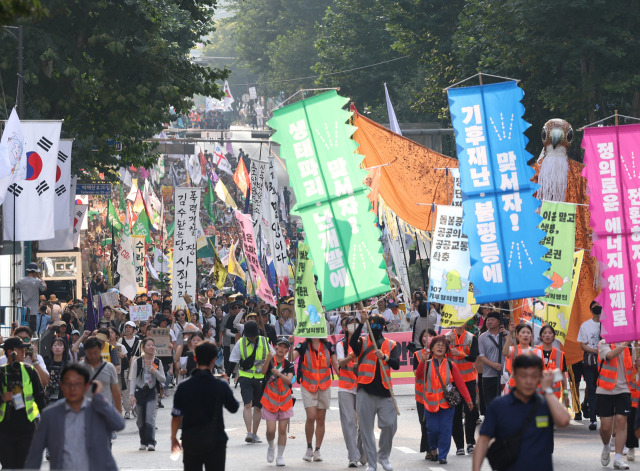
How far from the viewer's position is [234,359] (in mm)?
15258

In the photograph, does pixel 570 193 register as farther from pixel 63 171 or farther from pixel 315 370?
pixel 63 171

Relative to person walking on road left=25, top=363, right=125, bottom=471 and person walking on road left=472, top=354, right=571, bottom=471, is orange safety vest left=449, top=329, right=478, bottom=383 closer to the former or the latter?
person walking on road left=472, top=354, right=571, bottom=471

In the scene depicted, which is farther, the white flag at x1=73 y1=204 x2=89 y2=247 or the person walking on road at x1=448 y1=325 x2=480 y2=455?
the white flag at x1=73 y1=204 x2=89 y2=247

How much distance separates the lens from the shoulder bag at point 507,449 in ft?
24.0

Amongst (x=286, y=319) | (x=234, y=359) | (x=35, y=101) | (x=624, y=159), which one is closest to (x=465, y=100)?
(x=624, y=159)

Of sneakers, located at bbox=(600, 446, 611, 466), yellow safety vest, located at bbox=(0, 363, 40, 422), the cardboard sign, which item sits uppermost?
the cardboard sign

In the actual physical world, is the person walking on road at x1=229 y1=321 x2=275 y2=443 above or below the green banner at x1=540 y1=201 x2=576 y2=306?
below

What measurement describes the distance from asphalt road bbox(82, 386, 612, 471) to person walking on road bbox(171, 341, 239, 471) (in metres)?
4.12

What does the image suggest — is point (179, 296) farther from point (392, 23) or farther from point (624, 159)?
point (392, 23)

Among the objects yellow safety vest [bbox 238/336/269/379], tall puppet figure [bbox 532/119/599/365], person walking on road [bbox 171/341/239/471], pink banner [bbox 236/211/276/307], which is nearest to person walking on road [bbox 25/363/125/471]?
person walking on road [bbox 171/341/239/471]

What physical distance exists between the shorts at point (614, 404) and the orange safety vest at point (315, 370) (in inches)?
123

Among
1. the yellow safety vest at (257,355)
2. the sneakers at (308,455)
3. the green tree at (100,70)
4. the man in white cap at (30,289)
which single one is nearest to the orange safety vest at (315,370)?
the sneakers at (308,455)

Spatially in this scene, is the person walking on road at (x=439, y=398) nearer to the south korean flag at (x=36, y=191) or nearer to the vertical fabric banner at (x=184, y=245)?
the south korean flag at (x=36, y=191)

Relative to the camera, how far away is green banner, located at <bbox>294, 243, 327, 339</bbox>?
14.3 meters
